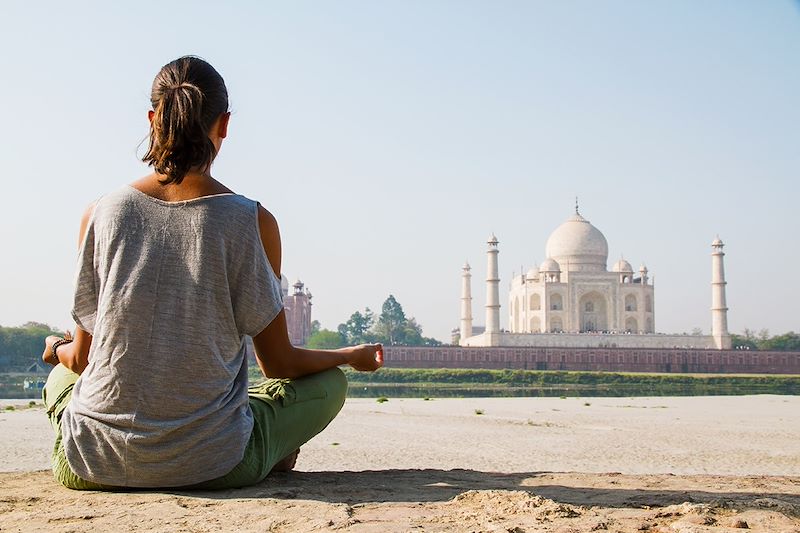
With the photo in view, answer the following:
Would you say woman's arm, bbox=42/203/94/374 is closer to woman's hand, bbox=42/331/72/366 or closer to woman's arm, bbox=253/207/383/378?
woman's hand, bbox=42/331/72/366

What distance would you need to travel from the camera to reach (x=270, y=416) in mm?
1949

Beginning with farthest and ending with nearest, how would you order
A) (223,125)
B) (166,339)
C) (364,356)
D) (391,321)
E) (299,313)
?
(391,321) < (299,313) < (364,356) < (223,125) < (166,339)

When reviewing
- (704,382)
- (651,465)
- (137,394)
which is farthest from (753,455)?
(704,382)

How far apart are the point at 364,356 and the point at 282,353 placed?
239mm

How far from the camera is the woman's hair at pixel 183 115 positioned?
70.6 inches

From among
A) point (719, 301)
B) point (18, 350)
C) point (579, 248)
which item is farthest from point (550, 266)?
point (18, 350)

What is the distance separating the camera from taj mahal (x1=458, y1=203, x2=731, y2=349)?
35.6 meters

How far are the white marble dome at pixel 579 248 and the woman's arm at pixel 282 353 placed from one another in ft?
122

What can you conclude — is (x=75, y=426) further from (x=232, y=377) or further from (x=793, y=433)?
(x=793, y=433)

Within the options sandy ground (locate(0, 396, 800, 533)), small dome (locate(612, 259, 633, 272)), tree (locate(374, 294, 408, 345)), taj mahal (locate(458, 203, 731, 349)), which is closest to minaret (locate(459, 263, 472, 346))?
taj mahal (locate(458, 203, 731, 349))

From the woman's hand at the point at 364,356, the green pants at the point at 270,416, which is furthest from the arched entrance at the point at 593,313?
the green pants at the point at 270,416

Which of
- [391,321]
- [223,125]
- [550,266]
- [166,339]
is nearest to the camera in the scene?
[166,339]

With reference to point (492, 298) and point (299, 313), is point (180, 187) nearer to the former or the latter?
point (492, 298)

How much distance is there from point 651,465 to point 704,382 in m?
26.1
